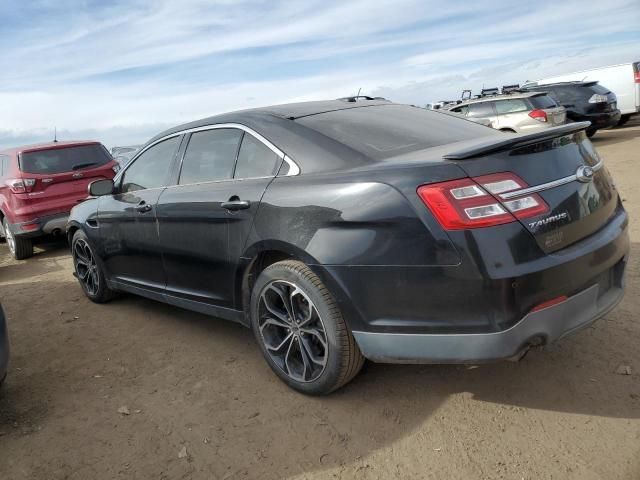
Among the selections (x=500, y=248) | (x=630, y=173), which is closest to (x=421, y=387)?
(x=500, y=248)

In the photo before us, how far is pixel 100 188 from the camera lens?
444 centimetres

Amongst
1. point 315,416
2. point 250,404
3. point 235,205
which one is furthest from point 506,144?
point 250,404

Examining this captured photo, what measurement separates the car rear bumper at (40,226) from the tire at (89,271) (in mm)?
2826

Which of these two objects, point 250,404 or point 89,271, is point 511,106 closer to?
point 89,271

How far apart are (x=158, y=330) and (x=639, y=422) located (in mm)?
3266

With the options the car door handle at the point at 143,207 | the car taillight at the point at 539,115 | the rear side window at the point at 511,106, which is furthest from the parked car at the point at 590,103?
the car door handle at the point at 143,207

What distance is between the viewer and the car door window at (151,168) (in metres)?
3.95

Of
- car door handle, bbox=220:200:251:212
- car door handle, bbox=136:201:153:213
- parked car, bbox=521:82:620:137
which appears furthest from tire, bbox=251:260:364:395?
parked car, bbox=521:82:620:137

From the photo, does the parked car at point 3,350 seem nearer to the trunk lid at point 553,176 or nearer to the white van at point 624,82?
the trunk lid at point 553,176

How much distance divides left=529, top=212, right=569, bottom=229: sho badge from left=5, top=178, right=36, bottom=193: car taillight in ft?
24.1

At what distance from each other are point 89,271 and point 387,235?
A: 143 inches

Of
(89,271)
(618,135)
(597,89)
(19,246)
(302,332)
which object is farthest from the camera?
(618,135)

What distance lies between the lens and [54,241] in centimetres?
951

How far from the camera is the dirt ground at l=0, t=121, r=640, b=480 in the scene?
2.33 m
